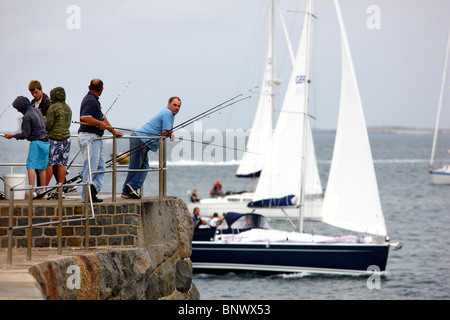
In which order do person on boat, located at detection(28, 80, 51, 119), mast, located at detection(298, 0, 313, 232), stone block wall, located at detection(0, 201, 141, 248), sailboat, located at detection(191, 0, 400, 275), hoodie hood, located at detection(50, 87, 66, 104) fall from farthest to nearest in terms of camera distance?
mast, located at detection(298, 0, 313, 232) < sailboat, located at detection(191, 0, 400, 275) < person on boat, located at detection(28, 80, 51, 119) < hoodie hood, located at detection(50, 87, 66, 104) < stone block wall, located at detection(0, 201, 141, 248)

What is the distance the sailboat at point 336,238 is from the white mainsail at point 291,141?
2980 millimetres

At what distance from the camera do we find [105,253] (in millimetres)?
9859

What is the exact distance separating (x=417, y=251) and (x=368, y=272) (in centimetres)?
904

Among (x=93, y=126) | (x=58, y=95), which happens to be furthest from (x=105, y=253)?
(x=58, y=95)

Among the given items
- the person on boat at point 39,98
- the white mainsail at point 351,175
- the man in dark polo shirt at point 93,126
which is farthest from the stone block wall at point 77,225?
the white mainsail at point 351,175

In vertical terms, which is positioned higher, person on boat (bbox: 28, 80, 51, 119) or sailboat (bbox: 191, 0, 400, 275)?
person on boat (bbox: 28, 80, 51, 119)

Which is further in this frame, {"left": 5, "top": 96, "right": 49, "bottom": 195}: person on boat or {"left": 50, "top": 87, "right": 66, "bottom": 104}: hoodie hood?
{"left": 50, "top": 87, "right": 66, "bottom": 104}: hoodie hood

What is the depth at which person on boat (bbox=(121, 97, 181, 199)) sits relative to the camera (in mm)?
11836

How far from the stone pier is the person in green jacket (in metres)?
1.35

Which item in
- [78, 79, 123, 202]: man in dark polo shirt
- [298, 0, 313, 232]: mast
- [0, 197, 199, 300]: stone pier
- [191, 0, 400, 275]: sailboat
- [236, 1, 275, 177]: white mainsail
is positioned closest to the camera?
[0, 197, 199, 300]: stone pier

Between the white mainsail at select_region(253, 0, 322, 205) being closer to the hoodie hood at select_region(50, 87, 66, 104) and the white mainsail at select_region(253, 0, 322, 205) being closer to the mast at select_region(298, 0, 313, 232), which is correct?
the mast at select_region(298, 0, 313, 232)

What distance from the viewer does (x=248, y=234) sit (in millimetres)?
31172

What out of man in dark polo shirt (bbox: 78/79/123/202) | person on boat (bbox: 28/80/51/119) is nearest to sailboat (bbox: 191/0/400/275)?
person on boat (bbox: 28/80/51/119)
